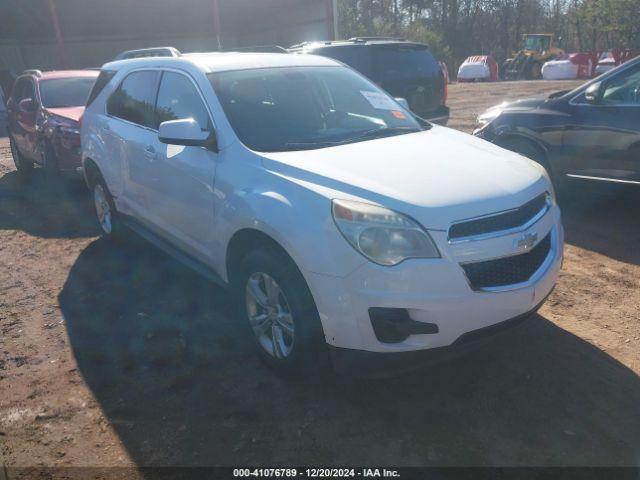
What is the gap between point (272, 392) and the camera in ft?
10.6

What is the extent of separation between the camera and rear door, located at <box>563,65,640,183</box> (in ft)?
17.0

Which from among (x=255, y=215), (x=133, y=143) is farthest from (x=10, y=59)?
(x=255, y=215)

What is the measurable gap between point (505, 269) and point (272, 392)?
1474 millimetres

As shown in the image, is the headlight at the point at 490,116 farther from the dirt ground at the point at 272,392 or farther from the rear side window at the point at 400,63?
the dirt ground at the point at 272,392

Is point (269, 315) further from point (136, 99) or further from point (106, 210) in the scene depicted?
point (106, 210)

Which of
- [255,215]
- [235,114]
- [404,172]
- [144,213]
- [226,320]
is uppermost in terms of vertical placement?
[235,114]

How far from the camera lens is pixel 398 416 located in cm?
295

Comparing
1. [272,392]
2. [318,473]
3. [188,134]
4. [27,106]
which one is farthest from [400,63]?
[318,473]

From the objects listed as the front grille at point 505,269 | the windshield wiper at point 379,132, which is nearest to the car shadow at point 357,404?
the front grille at point 505,269

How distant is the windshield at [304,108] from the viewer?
11.7ft

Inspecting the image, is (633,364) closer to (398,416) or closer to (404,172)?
(398,416)

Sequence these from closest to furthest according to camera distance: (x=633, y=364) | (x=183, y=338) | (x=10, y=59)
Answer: (x=633, y=364), (x=183, y=338), (x=10, y=59)

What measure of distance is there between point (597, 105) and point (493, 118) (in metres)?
1.28

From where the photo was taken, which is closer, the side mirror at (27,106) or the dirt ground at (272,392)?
the dirt ground at (272,392)
